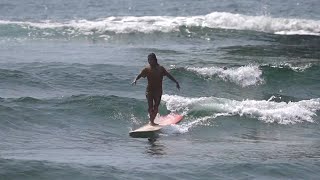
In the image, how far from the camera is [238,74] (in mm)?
21844

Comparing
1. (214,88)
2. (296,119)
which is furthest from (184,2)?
(296,119)

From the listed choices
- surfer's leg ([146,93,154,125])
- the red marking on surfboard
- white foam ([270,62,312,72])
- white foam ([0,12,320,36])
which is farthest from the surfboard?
white foam ([0,12,320,36])

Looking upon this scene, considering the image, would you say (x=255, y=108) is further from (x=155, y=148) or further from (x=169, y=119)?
(x=155, y=148)

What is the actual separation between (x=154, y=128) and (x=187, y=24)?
22.3 metres

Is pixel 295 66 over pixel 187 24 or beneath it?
beneath

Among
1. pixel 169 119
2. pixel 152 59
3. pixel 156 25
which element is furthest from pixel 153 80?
pixel 156 25

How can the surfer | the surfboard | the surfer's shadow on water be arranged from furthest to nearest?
the surfer, the surfboard, the surfer's shadow on water

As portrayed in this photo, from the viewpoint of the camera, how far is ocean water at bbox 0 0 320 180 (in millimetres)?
11633

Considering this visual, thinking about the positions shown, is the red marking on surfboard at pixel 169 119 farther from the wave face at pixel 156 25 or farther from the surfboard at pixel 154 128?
the wave face at pixel 156 25

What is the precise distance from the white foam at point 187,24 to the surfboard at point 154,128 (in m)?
18.8

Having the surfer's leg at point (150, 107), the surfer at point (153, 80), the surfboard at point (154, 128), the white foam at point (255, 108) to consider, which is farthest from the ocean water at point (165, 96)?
the surfer at point (153, 80)

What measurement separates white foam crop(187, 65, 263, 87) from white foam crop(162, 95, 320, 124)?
3445 millimetres

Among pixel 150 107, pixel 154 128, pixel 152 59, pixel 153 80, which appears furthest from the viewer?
pixel 150 107

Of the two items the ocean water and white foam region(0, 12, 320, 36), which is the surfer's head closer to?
the ocean water
